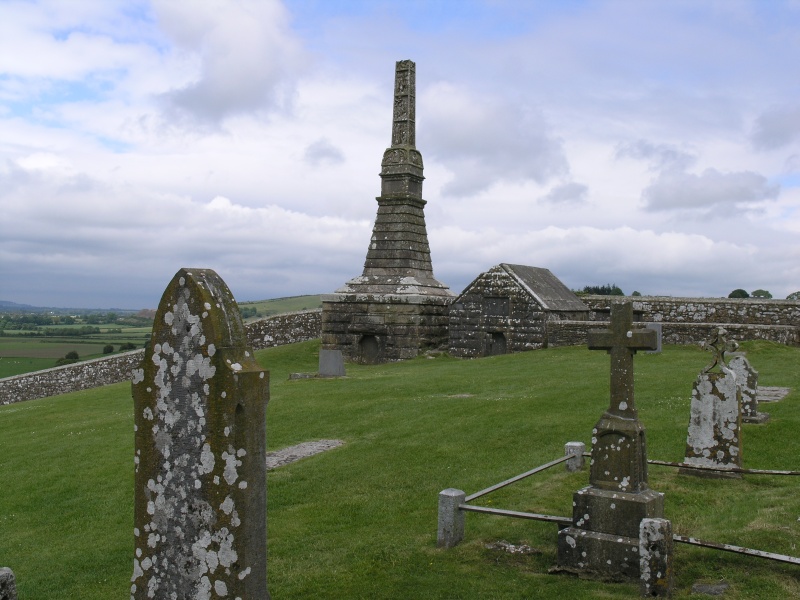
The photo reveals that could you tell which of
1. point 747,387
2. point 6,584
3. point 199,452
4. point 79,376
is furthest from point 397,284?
point 6,584

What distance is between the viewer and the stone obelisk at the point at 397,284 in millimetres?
26484

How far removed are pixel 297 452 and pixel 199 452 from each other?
772 centimetres

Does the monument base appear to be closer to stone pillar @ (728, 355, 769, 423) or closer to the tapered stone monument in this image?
the tapered stone monument

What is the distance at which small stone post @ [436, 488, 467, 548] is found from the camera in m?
7.62

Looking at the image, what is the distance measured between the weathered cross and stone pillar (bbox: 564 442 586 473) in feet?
8.89

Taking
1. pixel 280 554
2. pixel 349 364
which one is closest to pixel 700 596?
pixel 280 554

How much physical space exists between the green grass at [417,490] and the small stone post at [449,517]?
16 cm

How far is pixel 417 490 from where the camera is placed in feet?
32.0

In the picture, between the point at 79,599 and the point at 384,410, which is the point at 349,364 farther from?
the point at 79,599

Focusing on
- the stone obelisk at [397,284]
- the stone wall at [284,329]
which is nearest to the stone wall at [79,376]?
the stone wall at [284,329]

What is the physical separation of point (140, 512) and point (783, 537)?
18.7 ft

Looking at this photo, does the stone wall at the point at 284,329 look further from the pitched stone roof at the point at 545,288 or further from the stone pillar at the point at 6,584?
the stone pillar at the point at 6,584

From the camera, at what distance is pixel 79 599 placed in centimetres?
738

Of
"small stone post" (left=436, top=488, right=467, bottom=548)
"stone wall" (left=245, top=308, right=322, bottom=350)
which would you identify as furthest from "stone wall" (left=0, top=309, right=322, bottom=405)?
"small stone post" (left=436, top=488, right=467, bottom=548)
